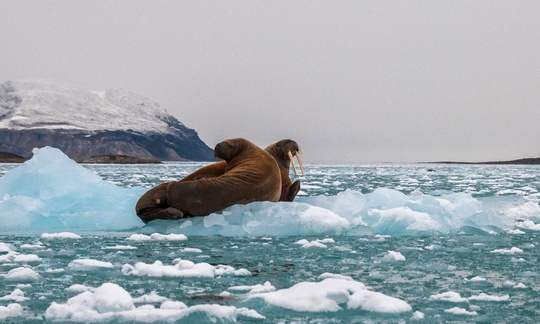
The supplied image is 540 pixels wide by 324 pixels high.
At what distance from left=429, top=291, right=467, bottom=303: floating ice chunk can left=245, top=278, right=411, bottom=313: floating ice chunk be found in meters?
0.42

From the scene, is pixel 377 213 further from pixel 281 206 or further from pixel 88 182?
pixel 88 182

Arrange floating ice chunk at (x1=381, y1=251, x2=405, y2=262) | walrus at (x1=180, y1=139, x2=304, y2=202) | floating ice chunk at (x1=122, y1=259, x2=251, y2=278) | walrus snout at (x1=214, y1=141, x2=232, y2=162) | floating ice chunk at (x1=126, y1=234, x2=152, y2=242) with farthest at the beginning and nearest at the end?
walrus at (x1=180, y1=139, x2=304, y2=202)
walrus snout at (x1=214, y1=141, x2=232, y2=162)
floating ice chunk at (x1=126, y1=234, x2=152, y2=242)
floating ice chunk at (x1=381, y1=251, x2=405, y2=262)
floating ice chunk at (x1=122, y1=259, x2=251, y2=278)

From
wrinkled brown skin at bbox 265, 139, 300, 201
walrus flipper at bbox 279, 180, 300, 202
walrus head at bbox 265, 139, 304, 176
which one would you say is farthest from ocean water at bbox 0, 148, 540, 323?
walrus head at bbox 265, 139, 304, 176

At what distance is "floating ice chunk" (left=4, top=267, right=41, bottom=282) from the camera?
5641 millimetres

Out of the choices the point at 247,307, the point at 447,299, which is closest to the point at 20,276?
the point at 247,307

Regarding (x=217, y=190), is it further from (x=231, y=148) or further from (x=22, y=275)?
(x=22, y=275)

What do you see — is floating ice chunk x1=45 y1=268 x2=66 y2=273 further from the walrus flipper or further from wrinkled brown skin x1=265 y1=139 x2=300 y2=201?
wrinkled brown skin x1=265 y1=139 x2=300 y2=201

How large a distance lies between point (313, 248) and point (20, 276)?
3.32 meters

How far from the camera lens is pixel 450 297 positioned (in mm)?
4918

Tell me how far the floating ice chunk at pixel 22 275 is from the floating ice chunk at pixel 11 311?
1.11 meters

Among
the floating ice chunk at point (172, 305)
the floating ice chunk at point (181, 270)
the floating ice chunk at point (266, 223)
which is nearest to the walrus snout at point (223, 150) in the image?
the floating ice chunk at point (266, 223)

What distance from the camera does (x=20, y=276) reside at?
5668 millimetres

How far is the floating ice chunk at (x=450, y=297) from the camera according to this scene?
4.83 m

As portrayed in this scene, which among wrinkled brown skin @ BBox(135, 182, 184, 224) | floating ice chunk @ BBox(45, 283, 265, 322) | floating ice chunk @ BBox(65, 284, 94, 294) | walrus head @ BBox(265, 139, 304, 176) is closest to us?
floating ice chunk @ BBox(45, 283, 265, 322)
